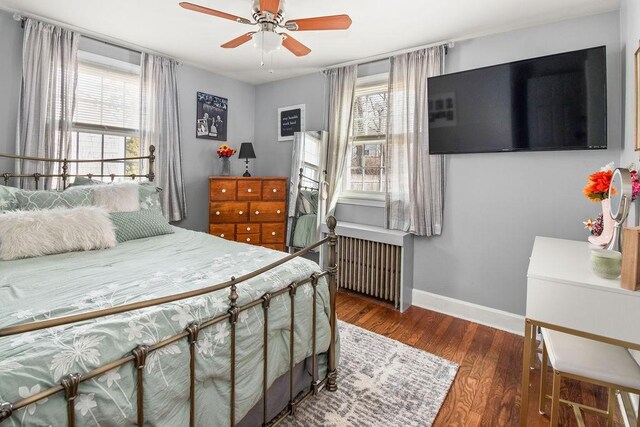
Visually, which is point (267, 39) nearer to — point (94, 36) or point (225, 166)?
point (94, 36)

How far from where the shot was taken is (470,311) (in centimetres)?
300

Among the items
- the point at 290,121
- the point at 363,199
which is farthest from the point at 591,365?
the point at 290,121

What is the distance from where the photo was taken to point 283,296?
1.57 meters

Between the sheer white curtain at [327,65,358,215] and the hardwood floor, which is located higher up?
the sheer white curtain at [327,65,358,215]

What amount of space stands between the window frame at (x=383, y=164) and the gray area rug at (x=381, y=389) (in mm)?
1535

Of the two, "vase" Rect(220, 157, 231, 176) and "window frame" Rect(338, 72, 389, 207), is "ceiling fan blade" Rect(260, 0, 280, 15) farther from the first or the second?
"vase" Rect(220, 157, 231, 176)

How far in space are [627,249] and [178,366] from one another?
172cm

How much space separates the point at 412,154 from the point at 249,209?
6.31 feet

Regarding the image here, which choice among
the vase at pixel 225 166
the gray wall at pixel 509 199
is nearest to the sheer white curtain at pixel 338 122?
the gray wall at pixel 509 199

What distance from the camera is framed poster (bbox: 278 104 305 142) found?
13.5 feet

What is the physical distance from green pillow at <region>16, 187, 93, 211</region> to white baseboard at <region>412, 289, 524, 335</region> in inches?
118

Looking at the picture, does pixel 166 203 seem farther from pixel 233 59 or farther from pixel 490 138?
pixel 490 138

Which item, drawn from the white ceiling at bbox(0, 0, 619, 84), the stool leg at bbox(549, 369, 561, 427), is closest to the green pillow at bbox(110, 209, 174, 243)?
the white ceiling at bbox(0, 0, 619, 84)

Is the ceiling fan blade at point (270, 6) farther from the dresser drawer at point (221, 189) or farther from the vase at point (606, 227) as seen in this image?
the dresser drawer at point (221, 189)
